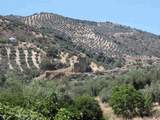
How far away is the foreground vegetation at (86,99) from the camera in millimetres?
48844

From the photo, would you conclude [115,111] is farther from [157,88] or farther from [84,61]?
[84,61]

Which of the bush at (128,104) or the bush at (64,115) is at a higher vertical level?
the bush at (64,115)

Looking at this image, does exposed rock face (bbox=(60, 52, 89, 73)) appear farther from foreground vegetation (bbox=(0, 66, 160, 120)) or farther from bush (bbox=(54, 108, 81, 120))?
bush (bbox=(54, 108, 81, 120))

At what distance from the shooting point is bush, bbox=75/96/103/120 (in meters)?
57.4

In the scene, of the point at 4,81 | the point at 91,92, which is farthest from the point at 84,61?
the point at 91,92

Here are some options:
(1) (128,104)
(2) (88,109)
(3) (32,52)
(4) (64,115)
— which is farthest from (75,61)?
(4) (64,115)

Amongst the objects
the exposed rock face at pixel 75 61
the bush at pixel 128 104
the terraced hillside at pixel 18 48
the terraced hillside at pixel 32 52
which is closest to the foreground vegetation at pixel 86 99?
the bush at pixel 128 104

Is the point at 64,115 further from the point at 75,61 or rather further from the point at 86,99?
the point at 75,61

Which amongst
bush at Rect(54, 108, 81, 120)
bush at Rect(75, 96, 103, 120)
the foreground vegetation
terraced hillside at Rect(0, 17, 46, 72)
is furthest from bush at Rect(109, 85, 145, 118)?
terraced hillside at Rect(0, 17, 46, 72)

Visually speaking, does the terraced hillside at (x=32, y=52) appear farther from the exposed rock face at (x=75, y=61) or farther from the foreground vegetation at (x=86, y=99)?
the foreground vegetation at (x=86, y=99)

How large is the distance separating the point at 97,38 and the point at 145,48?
17.8 m

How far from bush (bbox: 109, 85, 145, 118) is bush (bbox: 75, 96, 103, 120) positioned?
2021 mm

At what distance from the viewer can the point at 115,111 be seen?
195 ft

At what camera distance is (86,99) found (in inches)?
2313
